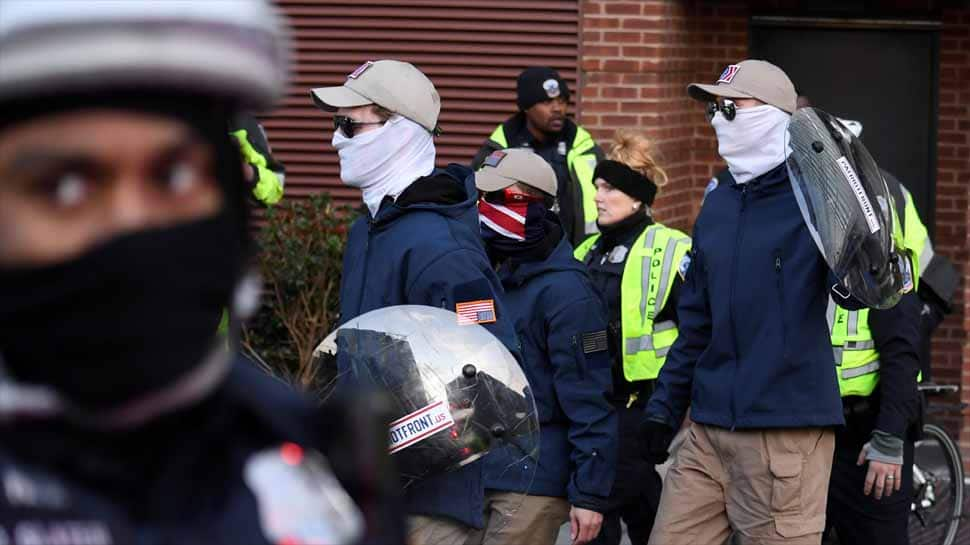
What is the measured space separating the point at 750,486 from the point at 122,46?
4443mm

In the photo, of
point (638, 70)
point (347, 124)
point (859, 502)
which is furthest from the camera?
point (638, 70)

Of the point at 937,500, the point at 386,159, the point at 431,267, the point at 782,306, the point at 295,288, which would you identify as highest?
the point at 386,159

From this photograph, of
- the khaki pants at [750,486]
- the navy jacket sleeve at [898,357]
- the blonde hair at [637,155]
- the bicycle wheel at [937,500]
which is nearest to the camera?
the khaki pants at [750,486]

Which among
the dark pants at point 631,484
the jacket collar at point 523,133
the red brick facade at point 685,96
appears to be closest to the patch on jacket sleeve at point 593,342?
the dark pants at point 631,484

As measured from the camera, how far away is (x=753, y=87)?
5809 millimetres

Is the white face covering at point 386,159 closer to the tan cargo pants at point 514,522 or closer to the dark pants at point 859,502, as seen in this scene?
the tan cargo pants at point 514,522

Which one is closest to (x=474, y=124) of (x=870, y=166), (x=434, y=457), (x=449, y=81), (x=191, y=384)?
(x=449, y=81)

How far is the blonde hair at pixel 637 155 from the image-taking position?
7.45 m

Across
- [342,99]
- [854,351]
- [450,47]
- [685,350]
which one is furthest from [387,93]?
[450,47]

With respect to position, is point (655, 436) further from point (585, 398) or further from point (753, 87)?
point (753, 87)

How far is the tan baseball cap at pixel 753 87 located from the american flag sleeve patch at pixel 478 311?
1.38 m

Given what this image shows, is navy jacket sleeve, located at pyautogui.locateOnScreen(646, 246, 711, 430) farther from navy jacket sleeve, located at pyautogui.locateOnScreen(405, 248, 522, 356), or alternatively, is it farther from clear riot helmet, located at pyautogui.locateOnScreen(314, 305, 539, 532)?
clear riot helmet, located at pyautogui.locateOnScreen(314, 305, 539, 532)

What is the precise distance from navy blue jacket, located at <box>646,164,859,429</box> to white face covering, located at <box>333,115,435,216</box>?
41.1 inches

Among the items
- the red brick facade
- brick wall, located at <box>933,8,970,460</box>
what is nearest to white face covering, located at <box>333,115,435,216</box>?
the red brick facade
